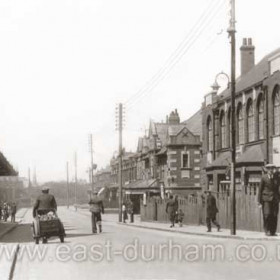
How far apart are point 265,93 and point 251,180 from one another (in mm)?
4698

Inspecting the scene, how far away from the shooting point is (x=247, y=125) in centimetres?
3969

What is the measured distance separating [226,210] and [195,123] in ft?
138

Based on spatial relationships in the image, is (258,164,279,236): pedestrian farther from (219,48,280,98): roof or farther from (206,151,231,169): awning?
(206,151,231,169): awning

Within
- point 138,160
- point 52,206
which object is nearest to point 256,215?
point 52,206

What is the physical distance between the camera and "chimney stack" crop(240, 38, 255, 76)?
159ft

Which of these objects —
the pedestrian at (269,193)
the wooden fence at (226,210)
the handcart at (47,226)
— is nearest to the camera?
the handcart at (47,226)

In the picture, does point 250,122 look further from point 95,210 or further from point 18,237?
point 18,237

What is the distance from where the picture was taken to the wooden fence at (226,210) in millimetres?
26656

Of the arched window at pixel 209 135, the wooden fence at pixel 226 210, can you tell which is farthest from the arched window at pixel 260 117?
the arched window at pixel 209 135

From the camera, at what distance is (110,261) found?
521 inches

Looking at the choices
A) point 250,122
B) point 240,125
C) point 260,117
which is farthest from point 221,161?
point 260,117

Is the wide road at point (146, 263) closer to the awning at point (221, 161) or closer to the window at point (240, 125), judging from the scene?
the window at point (240, 125)

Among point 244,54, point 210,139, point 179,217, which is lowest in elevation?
point 179,217

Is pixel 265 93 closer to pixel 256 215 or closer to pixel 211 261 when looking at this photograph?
pixel 256 215
